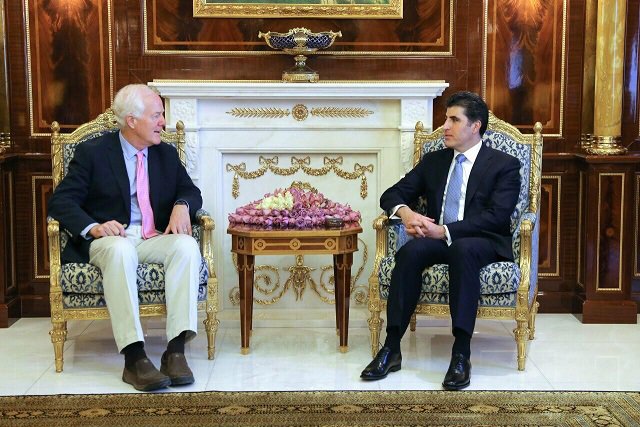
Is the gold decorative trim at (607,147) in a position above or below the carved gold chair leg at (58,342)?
above

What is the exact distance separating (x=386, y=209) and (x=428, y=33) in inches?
48.8

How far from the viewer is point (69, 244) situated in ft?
15.0

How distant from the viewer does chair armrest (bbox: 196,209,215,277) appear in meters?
4.67

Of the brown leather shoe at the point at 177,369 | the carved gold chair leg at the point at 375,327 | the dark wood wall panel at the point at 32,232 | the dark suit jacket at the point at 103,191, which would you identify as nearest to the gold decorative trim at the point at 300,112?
the dark suit jacket at the point at 103,191

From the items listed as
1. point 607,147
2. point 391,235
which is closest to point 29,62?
point 391,235

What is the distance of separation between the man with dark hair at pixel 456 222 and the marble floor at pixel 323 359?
0.19 meters

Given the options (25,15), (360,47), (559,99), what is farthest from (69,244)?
(559,99)

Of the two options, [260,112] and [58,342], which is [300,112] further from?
[58,342]

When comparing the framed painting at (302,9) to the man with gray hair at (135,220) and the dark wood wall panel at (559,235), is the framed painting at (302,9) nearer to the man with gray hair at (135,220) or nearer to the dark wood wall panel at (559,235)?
the man with gray hair at (135,220)

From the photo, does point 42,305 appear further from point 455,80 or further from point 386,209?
point 455,80

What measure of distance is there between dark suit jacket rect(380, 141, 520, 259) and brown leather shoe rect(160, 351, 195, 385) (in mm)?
1236

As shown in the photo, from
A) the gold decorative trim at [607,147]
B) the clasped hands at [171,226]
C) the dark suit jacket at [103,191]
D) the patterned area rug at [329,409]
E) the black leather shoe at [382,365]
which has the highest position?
the gold decorative trim at [607,147]

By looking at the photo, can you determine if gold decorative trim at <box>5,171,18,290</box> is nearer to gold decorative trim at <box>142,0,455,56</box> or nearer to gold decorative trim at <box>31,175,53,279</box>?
gold decorative trim at <box>31,175,53,279</box>

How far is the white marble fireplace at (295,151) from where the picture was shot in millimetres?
5355
